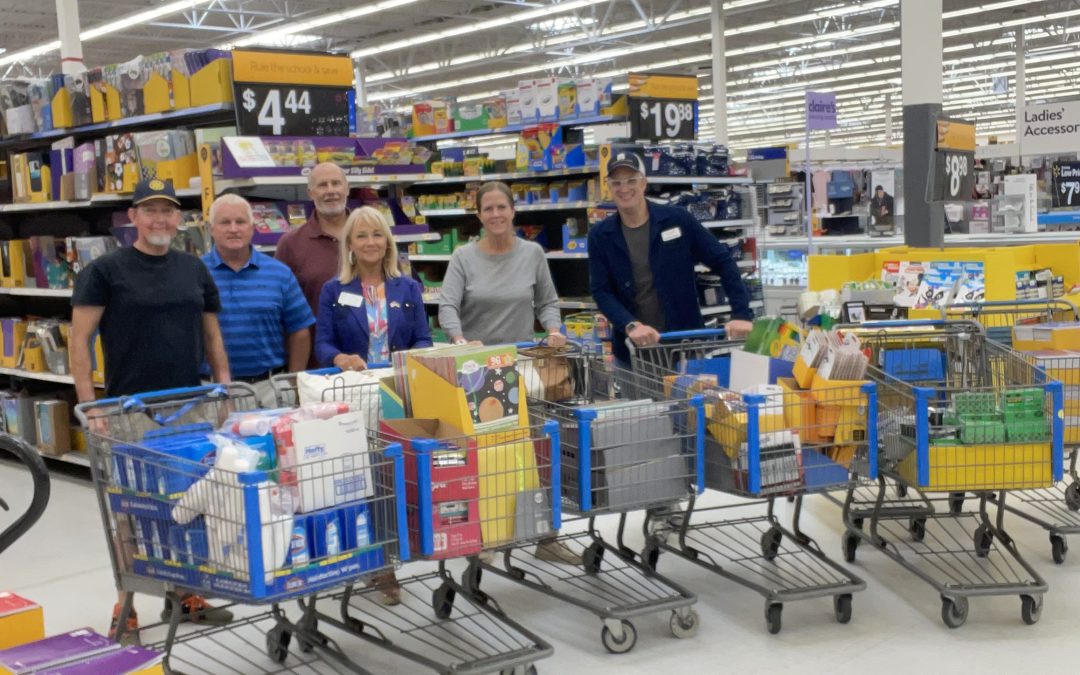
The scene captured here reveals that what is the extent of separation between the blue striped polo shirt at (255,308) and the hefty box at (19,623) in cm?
166

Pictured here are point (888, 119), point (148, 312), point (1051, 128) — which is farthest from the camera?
point (888, 119)

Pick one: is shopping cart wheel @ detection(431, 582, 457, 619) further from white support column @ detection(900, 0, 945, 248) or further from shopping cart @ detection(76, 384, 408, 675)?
white support column @ detection(900, 0, 945, 248)

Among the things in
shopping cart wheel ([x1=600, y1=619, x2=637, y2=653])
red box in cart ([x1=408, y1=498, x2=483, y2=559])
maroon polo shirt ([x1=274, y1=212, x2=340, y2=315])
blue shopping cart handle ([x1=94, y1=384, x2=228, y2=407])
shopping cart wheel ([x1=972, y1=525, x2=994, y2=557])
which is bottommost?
shopping cart wheel ([x1=600, y1=619, x2=637, y2=653])

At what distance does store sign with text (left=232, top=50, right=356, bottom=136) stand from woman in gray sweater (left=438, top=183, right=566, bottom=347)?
6.25 feet

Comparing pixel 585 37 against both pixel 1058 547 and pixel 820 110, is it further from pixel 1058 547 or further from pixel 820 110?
pixel 1058 547

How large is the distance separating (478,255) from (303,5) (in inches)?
624

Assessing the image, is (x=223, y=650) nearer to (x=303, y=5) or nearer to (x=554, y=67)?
(x=303, y=5)

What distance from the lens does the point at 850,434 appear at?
393cm

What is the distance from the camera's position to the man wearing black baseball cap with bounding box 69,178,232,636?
4375 millimetres

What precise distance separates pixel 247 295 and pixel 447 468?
1.78m

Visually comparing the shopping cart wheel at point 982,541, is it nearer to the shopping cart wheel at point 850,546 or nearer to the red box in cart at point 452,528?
the shopping cart wheel at point 850,546

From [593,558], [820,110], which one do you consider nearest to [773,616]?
[593,558]

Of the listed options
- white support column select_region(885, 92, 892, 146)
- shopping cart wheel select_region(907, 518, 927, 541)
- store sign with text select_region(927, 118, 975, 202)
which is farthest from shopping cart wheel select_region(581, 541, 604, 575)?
white support column select_region(885, 92, 892, 146)

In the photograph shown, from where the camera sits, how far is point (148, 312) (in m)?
4.41
